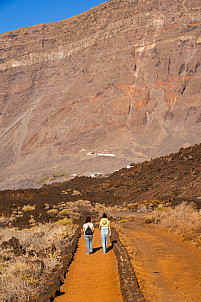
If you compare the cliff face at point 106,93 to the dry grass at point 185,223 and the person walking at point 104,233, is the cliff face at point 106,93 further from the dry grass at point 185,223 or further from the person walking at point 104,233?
the person walking at point 104,233

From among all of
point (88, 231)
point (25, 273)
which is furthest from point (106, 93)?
point (25, 273)

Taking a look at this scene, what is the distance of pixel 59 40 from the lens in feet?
425

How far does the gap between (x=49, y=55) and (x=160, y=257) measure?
409 feet

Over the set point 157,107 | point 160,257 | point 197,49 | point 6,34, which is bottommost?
point 160,257

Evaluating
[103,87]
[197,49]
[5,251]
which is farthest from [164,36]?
[5,251]

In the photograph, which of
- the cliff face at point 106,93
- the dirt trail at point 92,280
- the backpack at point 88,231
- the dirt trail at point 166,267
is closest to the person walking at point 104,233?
the dirt trail at point 92,280

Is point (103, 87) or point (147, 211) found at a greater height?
point (103, 87)

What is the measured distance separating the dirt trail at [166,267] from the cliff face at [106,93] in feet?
223

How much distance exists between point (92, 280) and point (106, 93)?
101 metres

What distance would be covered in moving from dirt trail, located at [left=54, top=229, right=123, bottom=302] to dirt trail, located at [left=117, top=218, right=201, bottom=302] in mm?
551

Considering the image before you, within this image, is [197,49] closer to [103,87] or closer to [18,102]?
[103,87]

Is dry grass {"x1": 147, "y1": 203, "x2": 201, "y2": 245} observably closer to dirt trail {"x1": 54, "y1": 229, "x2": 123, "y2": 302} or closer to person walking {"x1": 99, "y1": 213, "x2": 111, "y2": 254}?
person walking {"x1": 99, "y1": 213, "x2": 111, "y2": 254}

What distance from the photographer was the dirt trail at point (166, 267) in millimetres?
6879

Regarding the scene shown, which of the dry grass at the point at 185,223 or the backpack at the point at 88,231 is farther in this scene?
the dry grass at the point at 185,223
